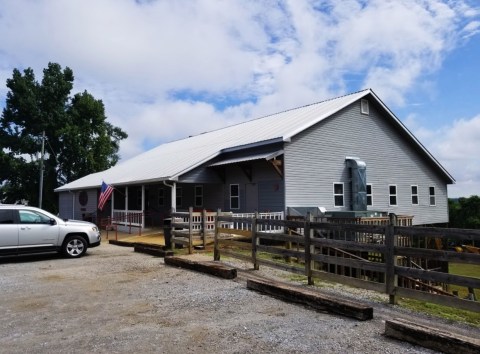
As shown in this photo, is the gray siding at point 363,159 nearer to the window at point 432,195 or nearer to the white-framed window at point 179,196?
the window at point 432,195

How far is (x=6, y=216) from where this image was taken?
12719 millimetres

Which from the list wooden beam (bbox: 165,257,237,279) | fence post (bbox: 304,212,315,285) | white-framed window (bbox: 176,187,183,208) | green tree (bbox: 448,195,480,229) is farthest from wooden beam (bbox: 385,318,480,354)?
green tree (bbox: 448,195,480,229)

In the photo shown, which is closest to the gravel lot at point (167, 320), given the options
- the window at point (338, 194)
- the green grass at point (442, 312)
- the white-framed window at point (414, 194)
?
the green grass at point (442, 312)

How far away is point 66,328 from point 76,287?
302cm

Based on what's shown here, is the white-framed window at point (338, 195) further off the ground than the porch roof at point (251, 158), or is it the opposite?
the porch roof at point (251, 158)

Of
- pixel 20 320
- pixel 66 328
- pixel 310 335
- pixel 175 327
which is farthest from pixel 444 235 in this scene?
pixel 20 320

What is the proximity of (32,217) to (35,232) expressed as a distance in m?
0.48

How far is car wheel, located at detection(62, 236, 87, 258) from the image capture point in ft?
44.5

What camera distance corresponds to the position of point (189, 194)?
2494 centimetres

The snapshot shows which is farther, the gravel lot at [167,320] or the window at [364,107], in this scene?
the window at [364,107]

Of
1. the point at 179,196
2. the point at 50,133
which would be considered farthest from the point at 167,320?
the point at 50,133

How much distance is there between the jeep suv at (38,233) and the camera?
1261cm

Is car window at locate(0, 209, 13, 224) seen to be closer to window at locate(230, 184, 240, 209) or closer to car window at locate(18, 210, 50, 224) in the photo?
car window at locate(18, 210, 50, 224)

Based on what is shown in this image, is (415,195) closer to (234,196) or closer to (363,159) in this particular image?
(363,159)
